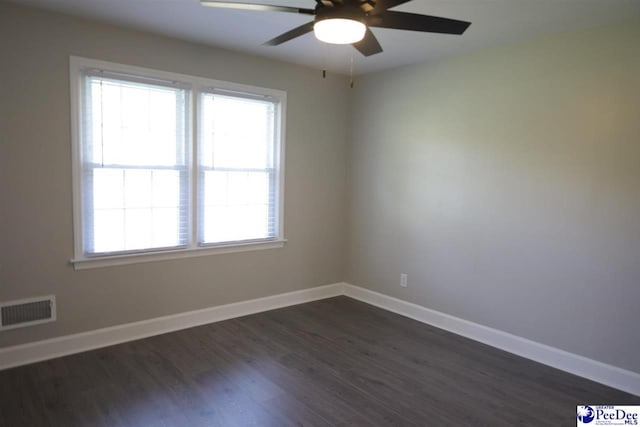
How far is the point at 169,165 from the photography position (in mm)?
3588

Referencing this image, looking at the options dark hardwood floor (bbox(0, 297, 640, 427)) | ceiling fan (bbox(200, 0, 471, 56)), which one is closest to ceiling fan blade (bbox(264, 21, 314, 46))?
ceiling fan (bbox(200, 0, 471, 56))

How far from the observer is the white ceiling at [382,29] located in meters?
2.68

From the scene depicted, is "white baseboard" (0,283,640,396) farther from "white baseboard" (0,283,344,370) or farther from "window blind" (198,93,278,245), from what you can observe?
"window blind" (198,93,278,245)

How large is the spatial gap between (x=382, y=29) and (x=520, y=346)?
272cm

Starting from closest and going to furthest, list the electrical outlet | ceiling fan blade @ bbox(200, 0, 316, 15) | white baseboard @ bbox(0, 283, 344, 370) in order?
ceiling fan blade @ bbox(200, 0, 316, 15) → white baseboard @ bbox(0, 283, 344, 370) → the electrical outlet

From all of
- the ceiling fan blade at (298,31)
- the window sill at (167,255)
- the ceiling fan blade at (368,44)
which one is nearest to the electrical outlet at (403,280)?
the window sill at (167,255)

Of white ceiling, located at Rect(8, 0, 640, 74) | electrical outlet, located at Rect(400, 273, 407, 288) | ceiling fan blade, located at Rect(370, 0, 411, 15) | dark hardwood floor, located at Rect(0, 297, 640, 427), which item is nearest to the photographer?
ceiling fan blade, located at Rect(370, 0, 411, 15)

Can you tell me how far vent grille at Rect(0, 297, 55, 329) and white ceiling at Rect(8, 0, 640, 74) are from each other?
205 cm

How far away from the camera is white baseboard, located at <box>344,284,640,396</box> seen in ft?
9.59

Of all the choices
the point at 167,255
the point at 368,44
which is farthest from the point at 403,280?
the point at 368,44

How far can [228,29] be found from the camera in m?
3.27

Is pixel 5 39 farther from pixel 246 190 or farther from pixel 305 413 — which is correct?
pixel 305 413

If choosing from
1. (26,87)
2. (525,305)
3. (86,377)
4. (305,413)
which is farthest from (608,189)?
(26,87)

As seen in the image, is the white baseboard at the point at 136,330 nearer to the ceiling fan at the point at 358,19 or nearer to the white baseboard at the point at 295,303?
the white baseboard at the point at 295,303
